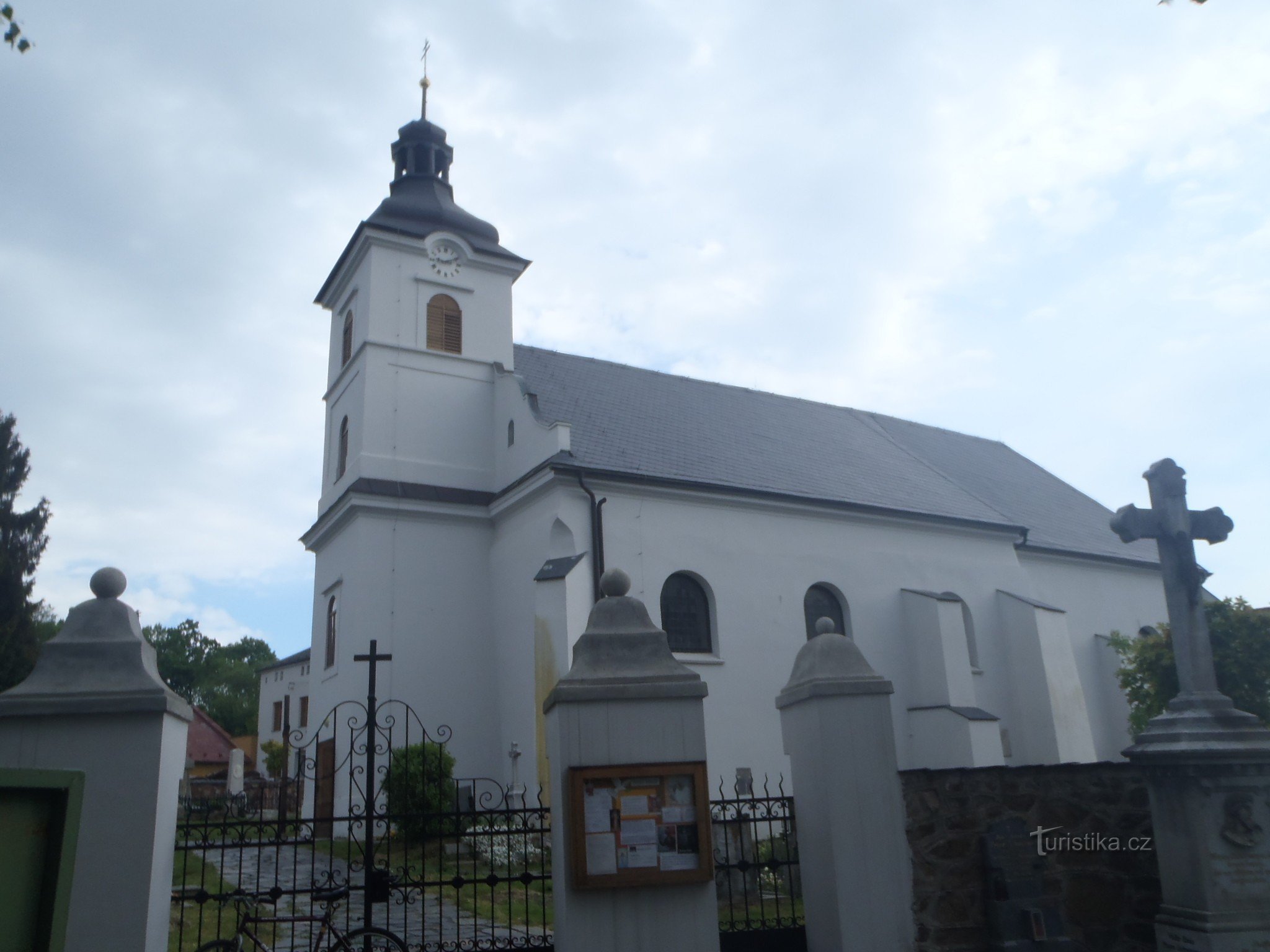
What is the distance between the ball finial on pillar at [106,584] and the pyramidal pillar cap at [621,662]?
284cm

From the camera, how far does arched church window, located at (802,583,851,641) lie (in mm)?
18031

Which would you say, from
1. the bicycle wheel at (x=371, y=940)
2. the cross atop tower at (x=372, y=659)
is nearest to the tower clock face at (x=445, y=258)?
the cross atop tower at (x=372, y=659)

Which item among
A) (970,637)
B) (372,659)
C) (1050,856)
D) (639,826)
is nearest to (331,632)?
(372,659)

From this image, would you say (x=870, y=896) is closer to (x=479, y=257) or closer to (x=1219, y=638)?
(x=1219, y=638)

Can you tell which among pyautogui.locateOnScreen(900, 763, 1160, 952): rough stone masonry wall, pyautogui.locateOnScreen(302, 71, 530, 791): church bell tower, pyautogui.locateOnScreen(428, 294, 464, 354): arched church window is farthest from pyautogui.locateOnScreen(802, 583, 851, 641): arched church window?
pyautogui.locateOnScreen(900, 763, 1160, 952): rough stone masonry wall

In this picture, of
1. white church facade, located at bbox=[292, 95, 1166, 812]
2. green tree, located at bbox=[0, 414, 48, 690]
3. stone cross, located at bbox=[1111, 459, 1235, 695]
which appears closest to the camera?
stone cross, located at bbox=[1111, 459, 1235, 695]

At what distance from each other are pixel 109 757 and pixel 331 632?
44.8 feet

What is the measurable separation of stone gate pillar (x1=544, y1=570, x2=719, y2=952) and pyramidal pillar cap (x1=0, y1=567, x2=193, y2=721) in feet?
7.86

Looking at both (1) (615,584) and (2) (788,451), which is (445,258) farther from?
(1) (615,584)

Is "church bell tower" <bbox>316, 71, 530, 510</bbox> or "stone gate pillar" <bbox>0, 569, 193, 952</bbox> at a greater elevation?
"church bell tower" <bbox>316, 71, 530, 510</bbox>

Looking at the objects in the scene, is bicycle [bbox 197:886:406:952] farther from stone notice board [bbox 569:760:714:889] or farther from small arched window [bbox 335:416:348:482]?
small arched window [bbox 335:416:348:482]

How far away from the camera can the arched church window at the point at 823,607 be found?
59.2 ft

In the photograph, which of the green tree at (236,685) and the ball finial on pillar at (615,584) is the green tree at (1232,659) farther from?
the green tree at (236,685)

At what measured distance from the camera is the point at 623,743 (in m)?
6.10
